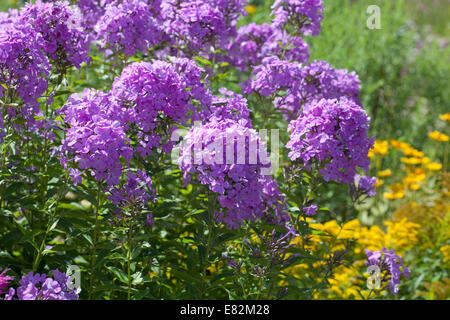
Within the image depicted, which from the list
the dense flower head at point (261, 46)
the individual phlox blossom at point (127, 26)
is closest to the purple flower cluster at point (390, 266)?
the dense flower head at point (261, 46)

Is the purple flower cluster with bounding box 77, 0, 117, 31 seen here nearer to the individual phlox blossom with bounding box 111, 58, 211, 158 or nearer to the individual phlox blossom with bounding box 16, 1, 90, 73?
the individual phlox blossom with bounding box 16, 1, 90, 73

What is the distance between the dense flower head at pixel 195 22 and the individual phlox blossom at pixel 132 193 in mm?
1049

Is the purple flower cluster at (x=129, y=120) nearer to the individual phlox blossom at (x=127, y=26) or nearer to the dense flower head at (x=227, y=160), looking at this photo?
the dense flower head at (x=227, y=160)

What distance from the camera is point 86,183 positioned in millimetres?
3027

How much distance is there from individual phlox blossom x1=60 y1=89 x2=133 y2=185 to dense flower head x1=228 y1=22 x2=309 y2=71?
1.54 m

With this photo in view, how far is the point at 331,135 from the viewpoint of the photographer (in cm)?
279

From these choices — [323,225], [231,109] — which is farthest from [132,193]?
[323,225]

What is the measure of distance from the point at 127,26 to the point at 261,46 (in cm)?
115

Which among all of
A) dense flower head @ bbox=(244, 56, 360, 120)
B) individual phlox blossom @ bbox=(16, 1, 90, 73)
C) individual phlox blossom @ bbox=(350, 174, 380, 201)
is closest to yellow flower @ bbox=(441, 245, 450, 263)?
individual phlox blossom @ bbox=(350, 174, 380, 201)

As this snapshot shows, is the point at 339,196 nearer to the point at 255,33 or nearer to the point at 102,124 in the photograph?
the point at 255,33

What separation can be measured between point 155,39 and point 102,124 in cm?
128

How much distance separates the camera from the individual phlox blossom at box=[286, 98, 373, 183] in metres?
2.78

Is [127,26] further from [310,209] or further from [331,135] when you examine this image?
[310,209]

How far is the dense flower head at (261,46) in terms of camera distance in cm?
386
